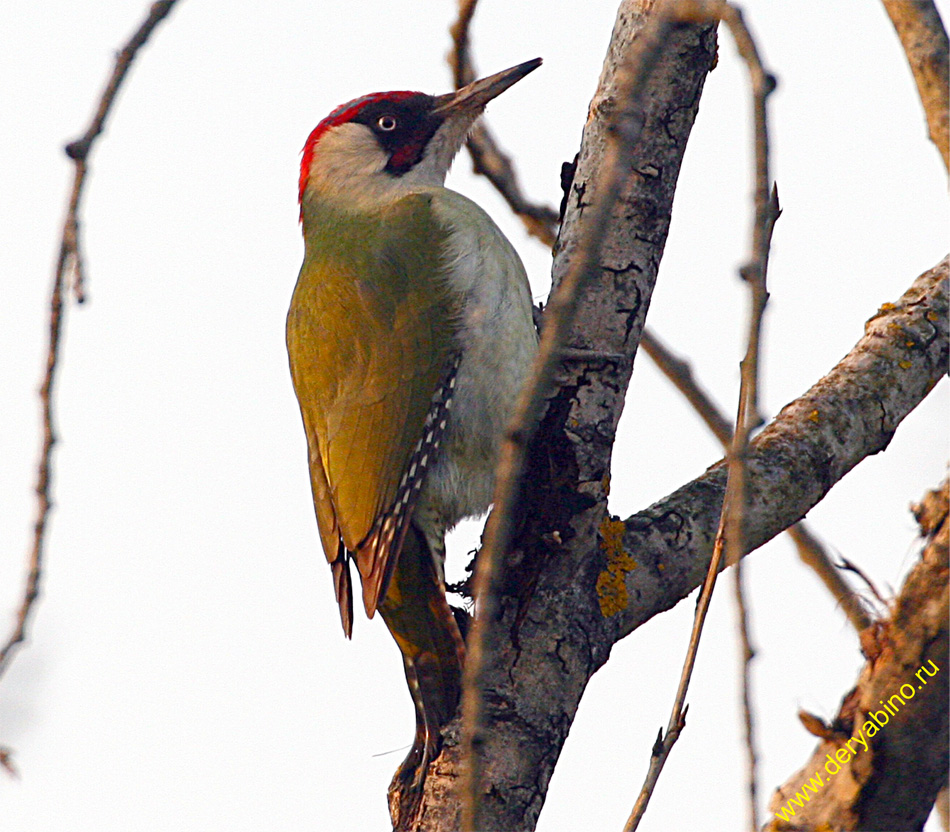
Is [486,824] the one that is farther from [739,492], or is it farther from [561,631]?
[739,492]

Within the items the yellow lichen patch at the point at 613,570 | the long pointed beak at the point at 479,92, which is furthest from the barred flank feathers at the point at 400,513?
the long pointed beak at the point at 479,92

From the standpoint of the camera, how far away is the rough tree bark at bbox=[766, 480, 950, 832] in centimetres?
232

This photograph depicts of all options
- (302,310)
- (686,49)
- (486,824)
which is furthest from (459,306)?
(486,824)

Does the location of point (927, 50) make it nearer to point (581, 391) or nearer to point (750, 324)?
point (750, 324)

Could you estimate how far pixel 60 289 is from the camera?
1.64 metres

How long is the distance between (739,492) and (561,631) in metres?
1.20

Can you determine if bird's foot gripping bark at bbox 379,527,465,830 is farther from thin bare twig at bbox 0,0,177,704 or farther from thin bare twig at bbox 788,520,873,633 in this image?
thin bare twig at bbox 0,0,177,704

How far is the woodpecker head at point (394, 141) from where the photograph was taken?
4.20 meters

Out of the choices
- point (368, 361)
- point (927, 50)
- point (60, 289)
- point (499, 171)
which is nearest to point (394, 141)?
point (499, 171)

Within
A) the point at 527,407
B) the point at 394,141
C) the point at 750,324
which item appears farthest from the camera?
the point at 394,141

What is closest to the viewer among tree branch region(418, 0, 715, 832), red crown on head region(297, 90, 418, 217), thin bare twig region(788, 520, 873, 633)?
tree branch region(418, 0, 715, 832)

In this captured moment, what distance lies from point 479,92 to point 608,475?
1.83 metres

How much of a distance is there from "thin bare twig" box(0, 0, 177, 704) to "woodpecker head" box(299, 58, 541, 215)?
2417 millimetres

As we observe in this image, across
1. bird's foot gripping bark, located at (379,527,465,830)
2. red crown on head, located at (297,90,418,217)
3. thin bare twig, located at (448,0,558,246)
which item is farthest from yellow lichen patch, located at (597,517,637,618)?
red crown on head, located at (297,90,418,217)
